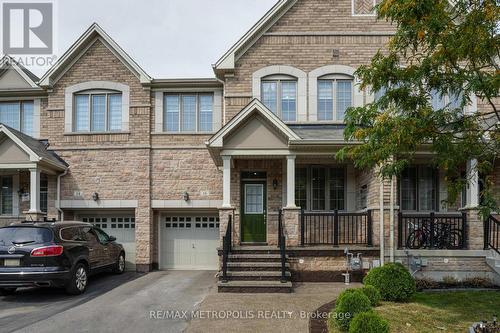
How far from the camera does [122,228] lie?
15.2 meters

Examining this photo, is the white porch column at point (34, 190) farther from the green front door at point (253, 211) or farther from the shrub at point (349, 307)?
the shrub at point (349, 307)

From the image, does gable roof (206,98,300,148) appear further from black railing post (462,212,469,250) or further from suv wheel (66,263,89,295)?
black railing post (462,212,469,250)

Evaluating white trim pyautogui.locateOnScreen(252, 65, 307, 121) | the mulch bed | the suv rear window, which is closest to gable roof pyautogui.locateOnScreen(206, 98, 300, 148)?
white trim pyautogui.locateOnScreen(252, 65, 307, 121)

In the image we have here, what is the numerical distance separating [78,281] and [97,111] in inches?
267

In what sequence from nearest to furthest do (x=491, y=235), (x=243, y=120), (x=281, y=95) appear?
(x=491, y=235) < (x=243, y=120) < (x=281, y=95)

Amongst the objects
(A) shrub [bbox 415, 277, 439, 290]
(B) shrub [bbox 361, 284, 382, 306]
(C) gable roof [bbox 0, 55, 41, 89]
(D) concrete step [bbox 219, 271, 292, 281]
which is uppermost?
(C) gable roof [bbox 0, 55, 41, 89]

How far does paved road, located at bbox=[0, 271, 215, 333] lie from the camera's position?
7.62m

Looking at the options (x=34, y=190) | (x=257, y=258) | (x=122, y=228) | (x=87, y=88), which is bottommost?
(x=257, y=258)

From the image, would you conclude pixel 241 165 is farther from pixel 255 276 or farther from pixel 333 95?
pixel 255 276

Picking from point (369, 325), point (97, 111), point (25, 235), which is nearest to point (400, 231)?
point (369, 325)

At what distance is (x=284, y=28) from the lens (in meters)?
14.0

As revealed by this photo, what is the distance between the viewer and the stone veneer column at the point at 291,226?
38.9 feet

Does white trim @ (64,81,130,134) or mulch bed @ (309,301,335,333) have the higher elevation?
white trim @ (64,81,130,134)

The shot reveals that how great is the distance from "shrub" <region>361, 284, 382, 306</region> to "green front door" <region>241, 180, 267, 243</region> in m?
5.58
